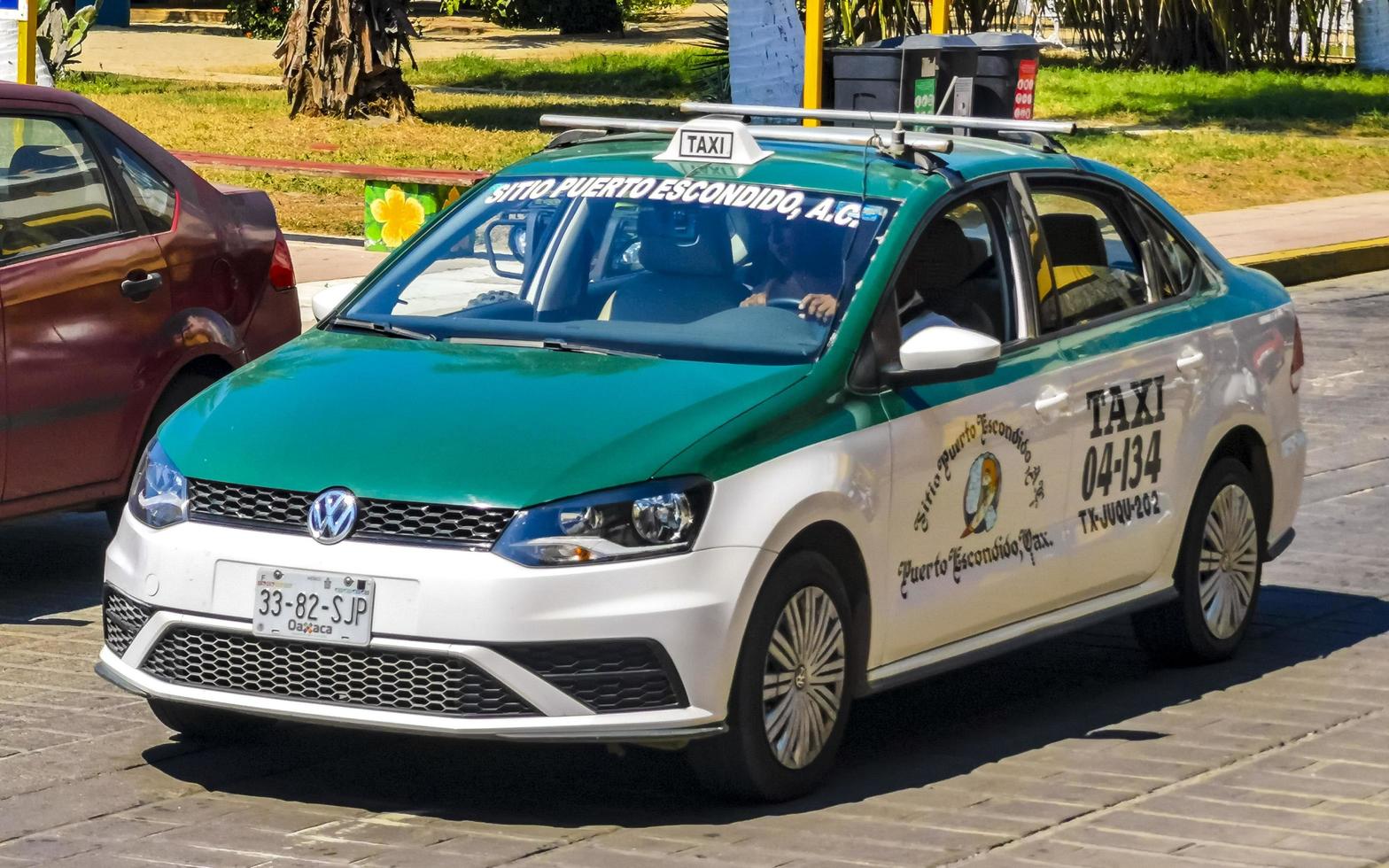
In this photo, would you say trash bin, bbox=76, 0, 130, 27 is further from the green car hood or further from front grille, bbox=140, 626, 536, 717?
front grille, bbox=140, 626, 536, 717

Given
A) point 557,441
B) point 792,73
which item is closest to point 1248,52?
point 792,73

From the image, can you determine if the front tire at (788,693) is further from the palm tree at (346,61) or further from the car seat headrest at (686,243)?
the palm tree at (346,61)

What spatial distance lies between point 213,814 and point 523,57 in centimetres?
3300

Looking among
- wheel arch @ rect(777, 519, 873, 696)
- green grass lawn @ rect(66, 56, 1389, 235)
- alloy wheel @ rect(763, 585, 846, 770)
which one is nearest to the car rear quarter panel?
wheel arch @ rect(777, 519, 873, 696)

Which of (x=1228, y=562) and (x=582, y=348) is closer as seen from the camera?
(x=582, y=348)

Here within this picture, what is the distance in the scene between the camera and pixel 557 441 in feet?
17.3

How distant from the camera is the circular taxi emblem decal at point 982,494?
237 inches

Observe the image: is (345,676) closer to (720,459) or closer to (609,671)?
(609,671)

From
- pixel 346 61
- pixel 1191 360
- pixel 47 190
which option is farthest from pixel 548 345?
pixel 346 61

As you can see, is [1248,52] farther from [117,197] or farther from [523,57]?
[117,197]

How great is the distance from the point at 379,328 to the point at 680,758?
4.66 ft

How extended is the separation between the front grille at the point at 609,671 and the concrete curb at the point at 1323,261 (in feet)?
40.7

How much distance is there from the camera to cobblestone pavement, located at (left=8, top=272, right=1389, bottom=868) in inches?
205

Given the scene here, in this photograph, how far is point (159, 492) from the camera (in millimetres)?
5543
